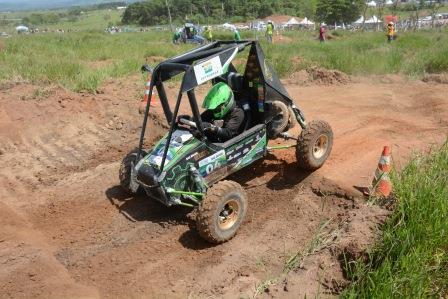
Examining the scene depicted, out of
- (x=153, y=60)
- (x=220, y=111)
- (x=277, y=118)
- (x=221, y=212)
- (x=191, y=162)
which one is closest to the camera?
(x=221, y=212)

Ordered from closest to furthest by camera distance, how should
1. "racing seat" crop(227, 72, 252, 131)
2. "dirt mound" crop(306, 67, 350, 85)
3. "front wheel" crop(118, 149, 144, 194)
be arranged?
1. "front wheel" crop(118, 149, 144, 194)
2. "racing seat" crop(227, 72, 252, 131)
3. "dirt mound" crop(306, 67, 350, 85)

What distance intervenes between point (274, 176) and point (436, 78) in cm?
675

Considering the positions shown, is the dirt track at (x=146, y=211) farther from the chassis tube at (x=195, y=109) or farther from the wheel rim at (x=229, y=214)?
the chassis tube at (x=195, y=109)

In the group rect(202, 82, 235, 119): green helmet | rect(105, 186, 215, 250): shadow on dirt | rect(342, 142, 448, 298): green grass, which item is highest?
rect(202, 82, 235, 119): green helmet

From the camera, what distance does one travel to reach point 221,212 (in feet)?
17.0

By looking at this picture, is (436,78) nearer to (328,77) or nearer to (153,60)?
(328,77)

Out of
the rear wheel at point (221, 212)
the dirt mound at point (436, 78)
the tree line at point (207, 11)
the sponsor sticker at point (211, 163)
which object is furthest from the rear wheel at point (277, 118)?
the tree line at point (207, 11)

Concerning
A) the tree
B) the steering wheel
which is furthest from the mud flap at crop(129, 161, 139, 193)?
the tree

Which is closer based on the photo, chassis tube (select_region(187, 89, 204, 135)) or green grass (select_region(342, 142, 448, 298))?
green grass (select_region(342, 142, 448, 298))

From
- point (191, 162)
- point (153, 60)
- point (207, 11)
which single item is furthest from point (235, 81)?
point (207, 11)

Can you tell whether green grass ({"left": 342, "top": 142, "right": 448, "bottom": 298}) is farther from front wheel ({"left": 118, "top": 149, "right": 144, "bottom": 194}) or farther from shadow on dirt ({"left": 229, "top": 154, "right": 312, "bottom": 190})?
front wheel ({"left": 118, "top": 149, "right": 144, "bottom": 194})

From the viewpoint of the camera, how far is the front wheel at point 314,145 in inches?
240

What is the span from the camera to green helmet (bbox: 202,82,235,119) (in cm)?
555

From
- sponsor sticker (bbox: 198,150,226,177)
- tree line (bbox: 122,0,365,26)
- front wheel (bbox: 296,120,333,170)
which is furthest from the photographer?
tree line (bbox: 122,0,365,26)
